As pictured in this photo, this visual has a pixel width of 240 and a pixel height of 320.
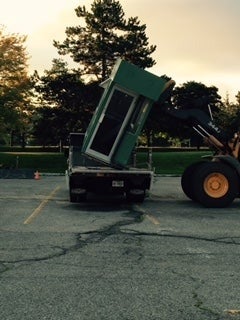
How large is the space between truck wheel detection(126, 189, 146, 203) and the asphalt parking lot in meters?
0.79

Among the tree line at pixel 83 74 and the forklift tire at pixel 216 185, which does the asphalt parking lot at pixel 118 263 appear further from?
the tree line at pixel 83 74

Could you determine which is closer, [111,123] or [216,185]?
[111,123]

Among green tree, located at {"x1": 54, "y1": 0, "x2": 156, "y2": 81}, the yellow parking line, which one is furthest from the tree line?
the yellow parking line

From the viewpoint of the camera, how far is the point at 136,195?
1352 centimetres

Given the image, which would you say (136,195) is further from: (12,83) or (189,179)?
(12,83)

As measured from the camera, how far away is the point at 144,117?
503 inches

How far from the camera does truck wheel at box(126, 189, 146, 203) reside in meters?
13.3

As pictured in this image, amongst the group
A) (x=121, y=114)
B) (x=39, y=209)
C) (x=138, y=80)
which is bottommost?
(x=39, y=209)

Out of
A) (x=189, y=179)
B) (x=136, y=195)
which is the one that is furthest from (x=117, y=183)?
(x=189, y=179)

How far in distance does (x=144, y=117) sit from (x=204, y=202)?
→ 2.93 m

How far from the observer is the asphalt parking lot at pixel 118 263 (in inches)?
197

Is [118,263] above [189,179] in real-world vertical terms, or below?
below

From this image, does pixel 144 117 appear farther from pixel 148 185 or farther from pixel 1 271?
pixel 1 271

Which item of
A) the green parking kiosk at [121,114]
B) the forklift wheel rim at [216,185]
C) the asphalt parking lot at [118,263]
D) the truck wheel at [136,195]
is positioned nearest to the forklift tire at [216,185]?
the forklift wheel rim at [216,185]
